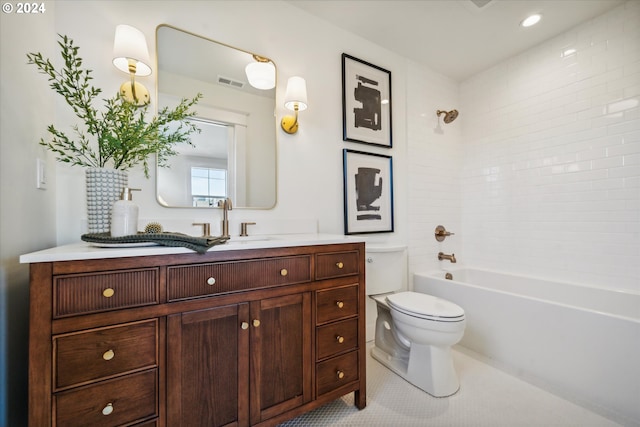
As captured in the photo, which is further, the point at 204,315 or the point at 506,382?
the point at 506,382

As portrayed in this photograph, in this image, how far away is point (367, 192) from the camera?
2262 mm

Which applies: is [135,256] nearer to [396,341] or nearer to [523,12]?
[396,341]

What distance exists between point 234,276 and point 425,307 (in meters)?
1.20

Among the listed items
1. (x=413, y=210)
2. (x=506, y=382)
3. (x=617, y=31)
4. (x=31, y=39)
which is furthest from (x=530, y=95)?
(x=31, y=39)

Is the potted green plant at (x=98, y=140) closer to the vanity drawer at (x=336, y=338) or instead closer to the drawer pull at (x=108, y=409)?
the drawer pull at (x=108, y=409)

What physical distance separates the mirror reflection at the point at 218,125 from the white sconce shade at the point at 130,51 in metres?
0.12

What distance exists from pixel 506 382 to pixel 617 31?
103 inches

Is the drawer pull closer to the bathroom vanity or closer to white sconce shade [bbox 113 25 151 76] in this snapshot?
the bathroom vanity

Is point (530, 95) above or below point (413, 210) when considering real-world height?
above

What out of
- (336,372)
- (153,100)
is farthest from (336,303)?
(153,100)

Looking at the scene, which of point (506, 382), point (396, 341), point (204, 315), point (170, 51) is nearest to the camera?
point (204, 315)

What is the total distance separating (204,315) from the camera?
1051mm

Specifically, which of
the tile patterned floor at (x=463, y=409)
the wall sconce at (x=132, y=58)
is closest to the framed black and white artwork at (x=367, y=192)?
the tile patterned floor at (x=463, y=409)

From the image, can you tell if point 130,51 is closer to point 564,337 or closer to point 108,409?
point 108,409
